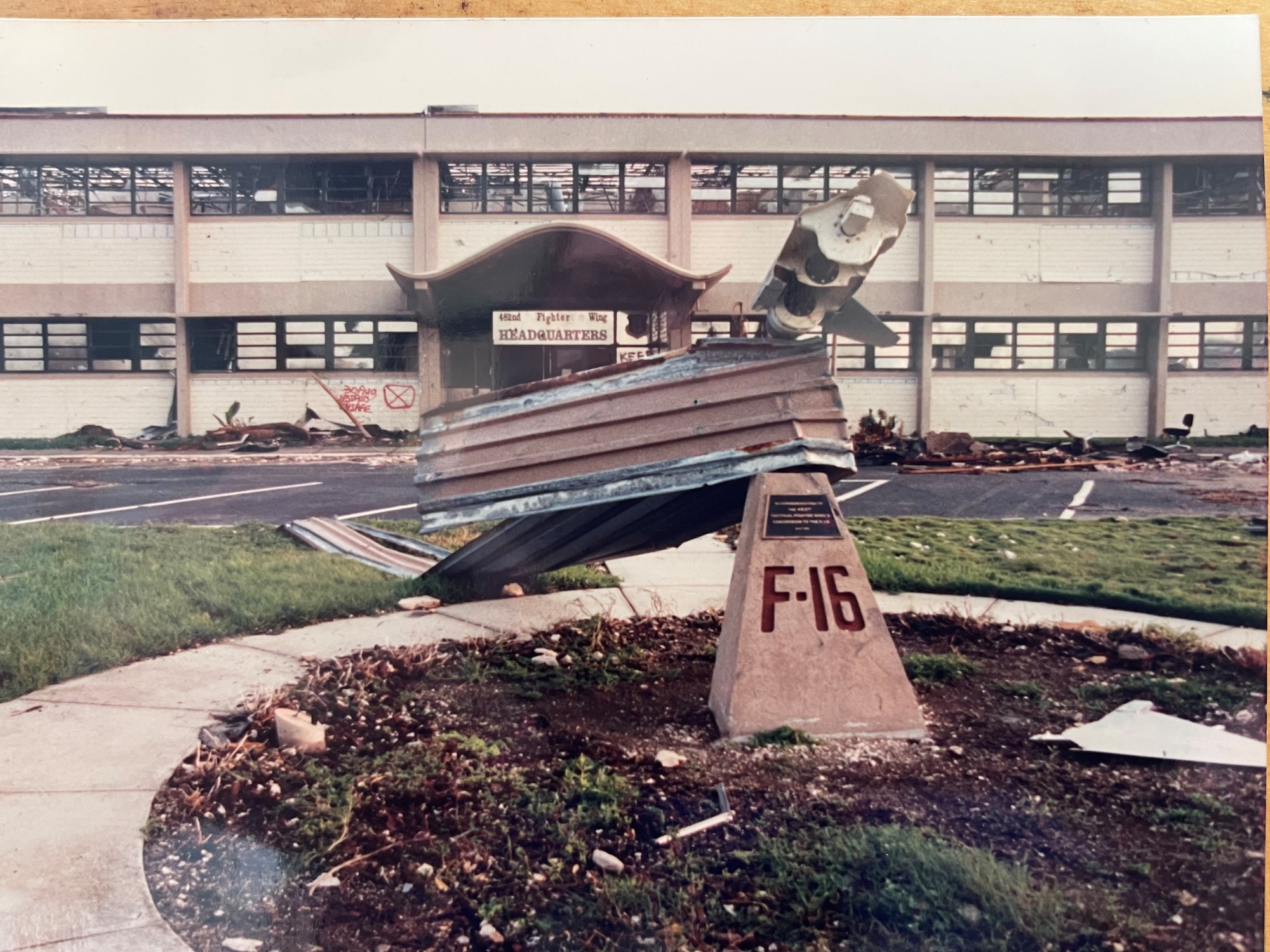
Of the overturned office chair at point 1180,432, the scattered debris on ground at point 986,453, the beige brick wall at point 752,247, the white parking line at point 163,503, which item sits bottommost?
the white parking line at point 163,503

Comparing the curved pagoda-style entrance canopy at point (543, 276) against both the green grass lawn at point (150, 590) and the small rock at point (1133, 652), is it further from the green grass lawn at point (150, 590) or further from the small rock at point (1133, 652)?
the small rock at point (1133, 652)

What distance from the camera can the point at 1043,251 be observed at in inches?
81.7

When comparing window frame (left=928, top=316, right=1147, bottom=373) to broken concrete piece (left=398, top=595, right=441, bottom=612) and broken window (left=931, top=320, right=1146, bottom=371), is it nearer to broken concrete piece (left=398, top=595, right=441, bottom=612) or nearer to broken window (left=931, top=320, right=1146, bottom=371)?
broken window (left=931, top=320, right=1146, bottom=371)

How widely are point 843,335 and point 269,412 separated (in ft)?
5.17

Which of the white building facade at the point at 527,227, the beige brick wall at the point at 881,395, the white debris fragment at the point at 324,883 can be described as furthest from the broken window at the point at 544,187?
the white debris fragment at the point at 324,883

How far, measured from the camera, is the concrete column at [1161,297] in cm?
197

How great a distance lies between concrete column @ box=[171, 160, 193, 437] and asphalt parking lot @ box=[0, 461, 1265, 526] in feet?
0.51

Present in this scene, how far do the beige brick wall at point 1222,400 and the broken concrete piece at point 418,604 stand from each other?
7.11ft

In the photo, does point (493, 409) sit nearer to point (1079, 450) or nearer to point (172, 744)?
point (172, 744)

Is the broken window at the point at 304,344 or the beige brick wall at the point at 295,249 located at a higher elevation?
the beige brick wall at the point at 295,249

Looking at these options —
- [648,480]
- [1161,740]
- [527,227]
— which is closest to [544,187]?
[527,227]

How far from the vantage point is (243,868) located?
164cm

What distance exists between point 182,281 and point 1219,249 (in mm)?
2603

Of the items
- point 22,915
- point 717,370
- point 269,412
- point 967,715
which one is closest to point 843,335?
point 717,370
